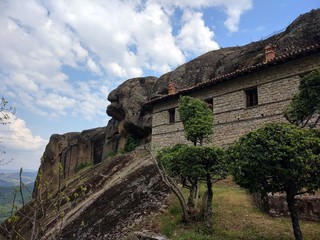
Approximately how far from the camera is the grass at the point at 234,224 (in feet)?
28.2

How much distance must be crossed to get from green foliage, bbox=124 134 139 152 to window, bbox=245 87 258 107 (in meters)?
13.0

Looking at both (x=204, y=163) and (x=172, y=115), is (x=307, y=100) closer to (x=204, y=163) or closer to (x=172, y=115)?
(x=204, y=163)

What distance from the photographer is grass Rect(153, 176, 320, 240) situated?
860 centimetres

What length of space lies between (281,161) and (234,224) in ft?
11.8

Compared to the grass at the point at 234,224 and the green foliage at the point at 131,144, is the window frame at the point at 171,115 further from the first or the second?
the grass at the point at 234,224

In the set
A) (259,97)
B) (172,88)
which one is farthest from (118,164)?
(259,97)

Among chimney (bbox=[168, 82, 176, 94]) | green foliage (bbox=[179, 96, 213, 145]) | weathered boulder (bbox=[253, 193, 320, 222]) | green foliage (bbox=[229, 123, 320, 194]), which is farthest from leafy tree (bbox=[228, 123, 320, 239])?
chimney (bbox=[168, 82, 176, 94])

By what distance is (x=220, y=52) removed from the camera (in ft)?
82.5

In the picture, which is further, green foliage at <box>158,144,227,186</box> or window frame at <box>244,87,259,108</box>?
window frame at <box>244,87,259,108</box>

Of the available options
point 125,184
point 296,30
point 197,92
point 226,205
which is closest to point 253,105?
point 197,92

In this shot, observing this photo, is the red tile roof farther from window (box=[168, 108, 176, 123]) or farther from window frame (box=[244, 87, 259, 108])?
window (box=[168, 108, 176, 123])

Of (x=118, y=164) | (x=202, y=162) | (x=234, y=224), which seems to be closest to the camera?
(x=202, y=162)

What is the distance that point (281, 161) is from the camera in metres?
7.25

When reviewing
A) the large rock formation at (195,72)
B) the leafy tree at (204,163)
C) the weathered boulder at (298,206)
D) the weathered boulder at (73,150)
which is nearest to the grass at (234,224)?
the weathered boulder at (298,206)
